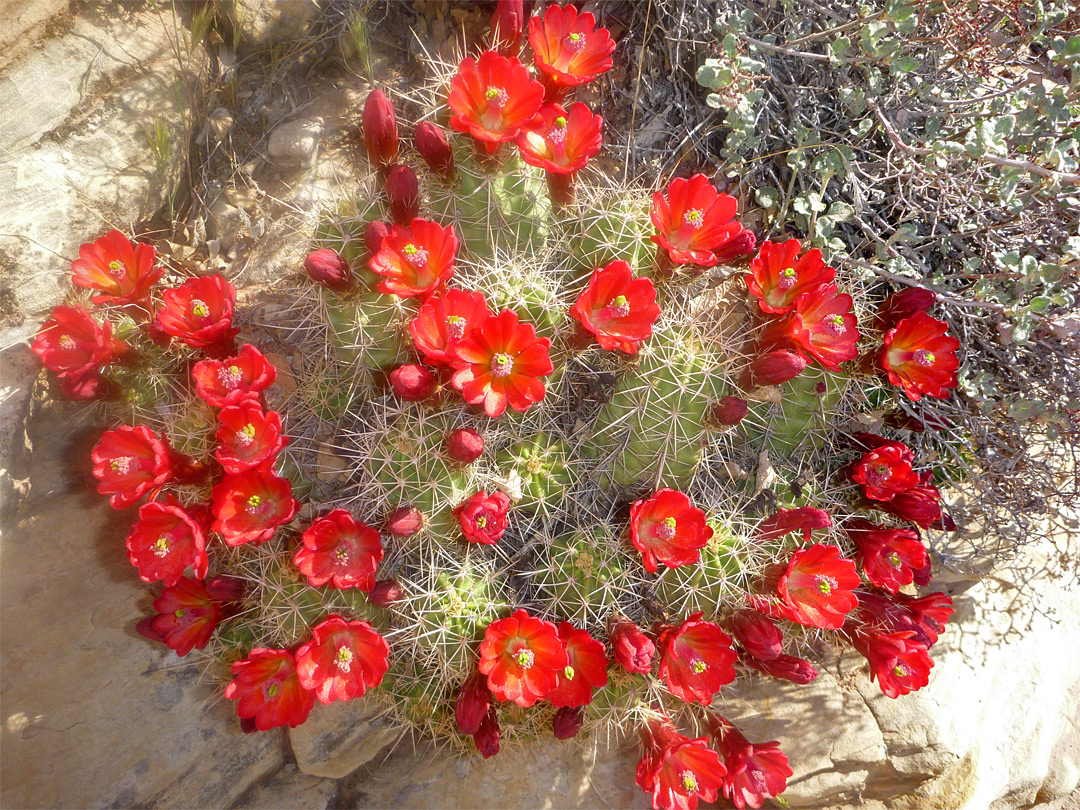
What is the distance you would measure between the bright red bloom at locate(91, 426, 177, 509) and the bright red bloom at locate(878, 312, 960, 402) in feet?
9.28

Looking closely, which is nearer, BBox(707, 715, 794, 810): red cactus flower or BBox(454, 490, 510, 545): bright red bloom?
BBox(454, 490, 510, 545): bright red bloom

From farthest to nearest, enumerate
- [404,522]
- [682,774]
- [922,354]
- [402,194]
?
[922,354], [402,194], [682,774], [404,522]

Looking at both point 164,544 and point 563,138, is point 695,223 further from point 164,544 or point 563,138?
point 164,544

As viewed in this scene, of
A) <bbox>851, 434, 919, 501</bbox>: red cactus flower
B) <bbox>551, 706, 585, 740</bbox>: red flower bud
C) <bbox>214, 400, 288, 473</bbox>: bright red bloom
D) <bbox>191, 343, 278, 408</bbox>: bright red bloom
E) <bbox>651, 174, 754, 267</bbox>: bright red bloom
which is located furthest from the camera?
<bbox>851, 434, 919, 501</bbox>: red cactus flower

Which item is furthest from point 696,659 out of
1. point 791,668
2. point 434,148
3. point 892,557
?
point 434,148

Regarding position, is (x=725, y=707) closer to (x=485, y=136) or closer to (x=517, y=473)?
(x=517, y=473)

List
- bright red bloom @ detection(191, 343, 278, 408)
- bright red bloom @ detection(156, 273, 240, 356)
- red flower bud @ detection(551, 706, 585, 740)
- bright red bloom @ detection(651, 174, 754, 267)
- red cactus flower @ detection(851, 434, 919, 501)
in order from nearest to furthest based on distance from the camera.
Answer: bright red bloom @ detection(191, 343, 278, 408) → bright red bloom @ detection(156, 273, 240, 356) → bright red bloom @ detection(651, 174, 754, 267) → red flower bud @ detection(551, 706, 585, 740) → red cactus flower @ detection(851, 434, 919, 501)

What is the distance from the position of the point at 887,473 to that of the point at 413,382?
199cm

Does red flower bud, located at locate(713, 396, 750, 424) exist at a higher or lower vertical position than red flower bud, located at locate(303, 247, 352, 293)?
lower

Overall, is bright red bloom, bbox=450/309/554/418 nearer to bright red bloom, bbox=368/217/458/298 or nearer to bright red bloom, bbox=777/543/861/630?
bright red bloom, bbox=368/217/458/298

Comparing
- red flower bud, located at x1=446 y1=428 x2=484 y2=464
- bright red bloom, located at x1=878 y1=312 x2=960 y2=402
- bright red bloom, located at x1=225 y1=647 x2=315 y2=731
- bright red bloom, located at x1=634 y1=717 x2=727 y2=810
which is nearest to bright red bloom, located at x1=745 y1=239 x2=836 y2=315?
bright red bloom, located at x1=878 y1=312 x2=960 y2=402

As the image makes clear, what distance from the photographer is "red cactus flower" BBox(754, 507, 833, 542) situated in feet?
8.56

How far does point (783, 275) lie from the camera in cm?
267

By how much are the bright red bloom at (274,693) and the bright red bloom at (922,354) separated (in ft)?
8.56
